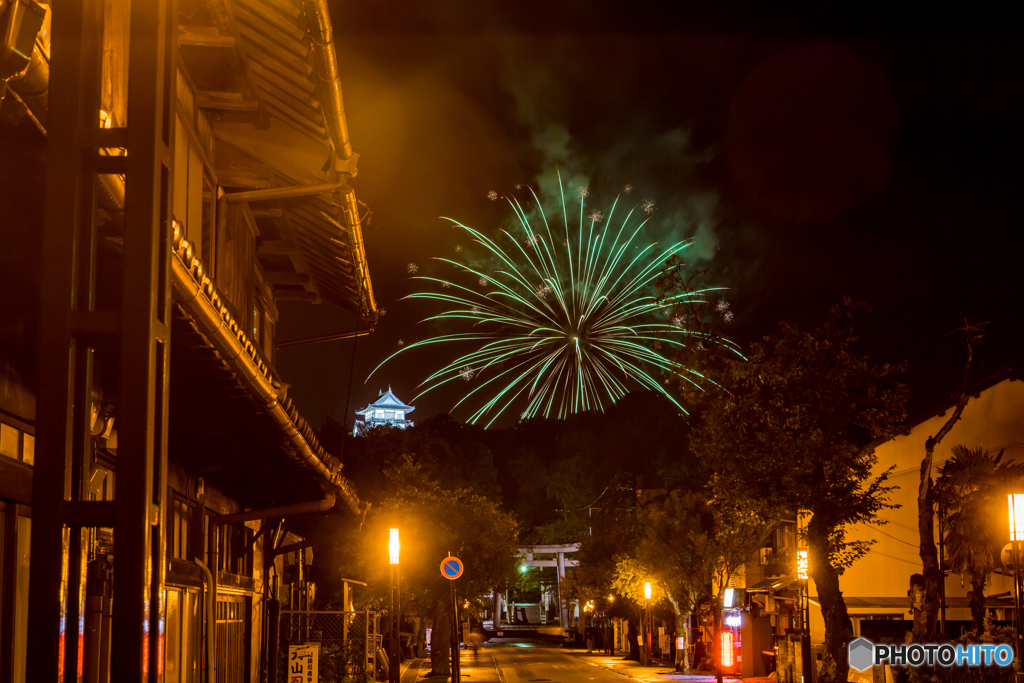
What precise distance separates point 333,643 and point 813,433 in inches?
493

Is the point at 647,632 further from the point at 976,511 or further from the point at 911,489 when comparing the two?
the point at 976,511

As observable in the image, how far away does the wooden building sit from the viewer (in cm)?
427

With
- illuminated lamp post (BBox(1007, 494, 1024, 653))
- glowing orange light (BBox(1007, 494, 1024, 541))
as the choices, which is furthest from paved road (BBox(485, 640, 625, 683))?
glowing orange light (BBox(1007, 494, 1024, 541))

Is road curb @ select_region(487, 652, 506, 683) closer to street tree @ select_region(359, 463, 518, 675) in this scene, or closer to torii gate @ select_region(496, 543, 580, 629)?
street tree @ select_region(359, 463, 518, 675)

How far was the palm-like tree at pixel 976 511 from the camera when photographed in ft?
83.7

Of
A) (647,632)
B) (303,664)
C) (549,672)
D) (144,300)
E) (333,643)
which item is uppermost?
(144,300)

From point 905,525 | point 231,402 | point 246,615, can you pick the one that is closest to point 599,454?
point 905,525

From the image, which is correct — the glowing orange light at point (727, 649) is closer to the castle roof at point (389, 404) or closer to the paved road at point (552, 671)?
the paved road at point (552, 671)

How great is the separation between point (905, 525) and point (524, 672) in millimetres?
14852

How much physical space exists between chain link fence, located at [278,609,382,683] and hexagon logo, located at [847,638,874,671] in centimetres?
1228

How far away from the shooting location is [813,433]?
82.1ft

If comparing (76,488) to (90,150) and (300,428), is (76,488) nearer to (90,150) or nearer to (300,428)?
→ (90,150)

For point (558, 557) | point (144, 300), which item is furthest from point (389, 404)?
point (144, 300)

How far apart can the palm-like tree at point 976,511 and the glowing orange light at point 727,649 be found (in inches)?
343
